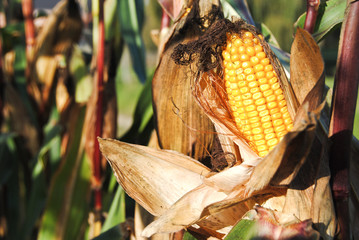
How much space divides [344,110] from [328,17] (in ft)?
0.81

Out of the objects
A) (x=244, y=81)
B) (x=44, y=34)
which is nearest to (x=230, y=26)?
(x=244, y=81)

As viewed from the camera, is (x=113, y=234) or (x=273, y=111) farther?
(x=113, y=234)

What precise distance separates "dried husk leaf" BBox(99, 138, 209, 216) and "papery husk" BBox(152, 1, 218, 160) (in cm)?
8

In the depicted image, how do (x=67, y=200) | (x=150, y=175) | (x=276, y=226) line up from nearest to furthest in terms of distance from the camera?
(x=276, y=226) < (x=150, y=175) < (x=67, y=200)

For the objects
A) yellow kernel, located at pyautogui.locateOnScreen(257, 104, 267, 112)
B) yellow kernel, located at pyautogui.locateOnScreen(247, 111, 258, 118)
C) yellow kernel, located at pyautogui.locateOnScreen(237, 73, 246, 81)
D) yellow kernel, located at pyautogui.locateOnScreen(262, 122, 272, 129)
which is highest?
yellow kernel, located at pyautogui.locateOnScreen(237, 73, 246, 81)

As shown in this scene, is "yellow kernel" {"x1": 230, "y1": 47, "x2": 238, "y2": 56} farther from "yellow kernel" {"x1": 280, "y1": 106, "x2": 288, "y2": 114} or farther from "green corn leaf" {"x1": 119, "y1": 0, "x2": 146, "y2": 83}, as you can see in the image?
"green corn leaf" {"x1": 119, "y1": 0, "x2": 146, "y2": 83}

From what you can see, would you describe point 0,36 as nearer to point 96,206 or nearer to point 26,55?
point 26,55

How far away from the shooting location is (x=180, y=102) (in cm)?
59

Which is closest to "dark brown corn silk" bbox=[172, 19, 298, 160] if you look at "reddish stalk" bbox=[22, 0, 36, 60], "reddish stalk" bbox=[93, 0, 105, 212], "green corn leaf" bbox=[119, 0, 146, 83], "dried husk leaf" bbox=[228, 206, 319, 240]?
"dried husk leaf" bbox=[228, 206, 319, 240]

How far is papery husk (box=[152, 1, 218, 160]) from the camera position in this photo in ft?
1.86

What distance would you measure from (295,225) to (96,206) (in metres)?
0.66

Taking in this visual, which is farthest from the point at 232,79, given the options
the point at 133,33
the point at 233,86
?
the point at 133,33

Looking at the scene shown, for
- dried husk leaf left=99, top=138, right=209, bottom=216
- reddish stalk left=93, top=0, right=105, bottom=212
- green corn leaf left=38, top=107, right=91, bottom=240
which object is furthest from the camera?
green corn leaf left=38, top=107, right=91, bottom=240

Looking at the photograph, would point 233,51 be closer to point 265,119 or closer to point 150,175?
point 265,119
